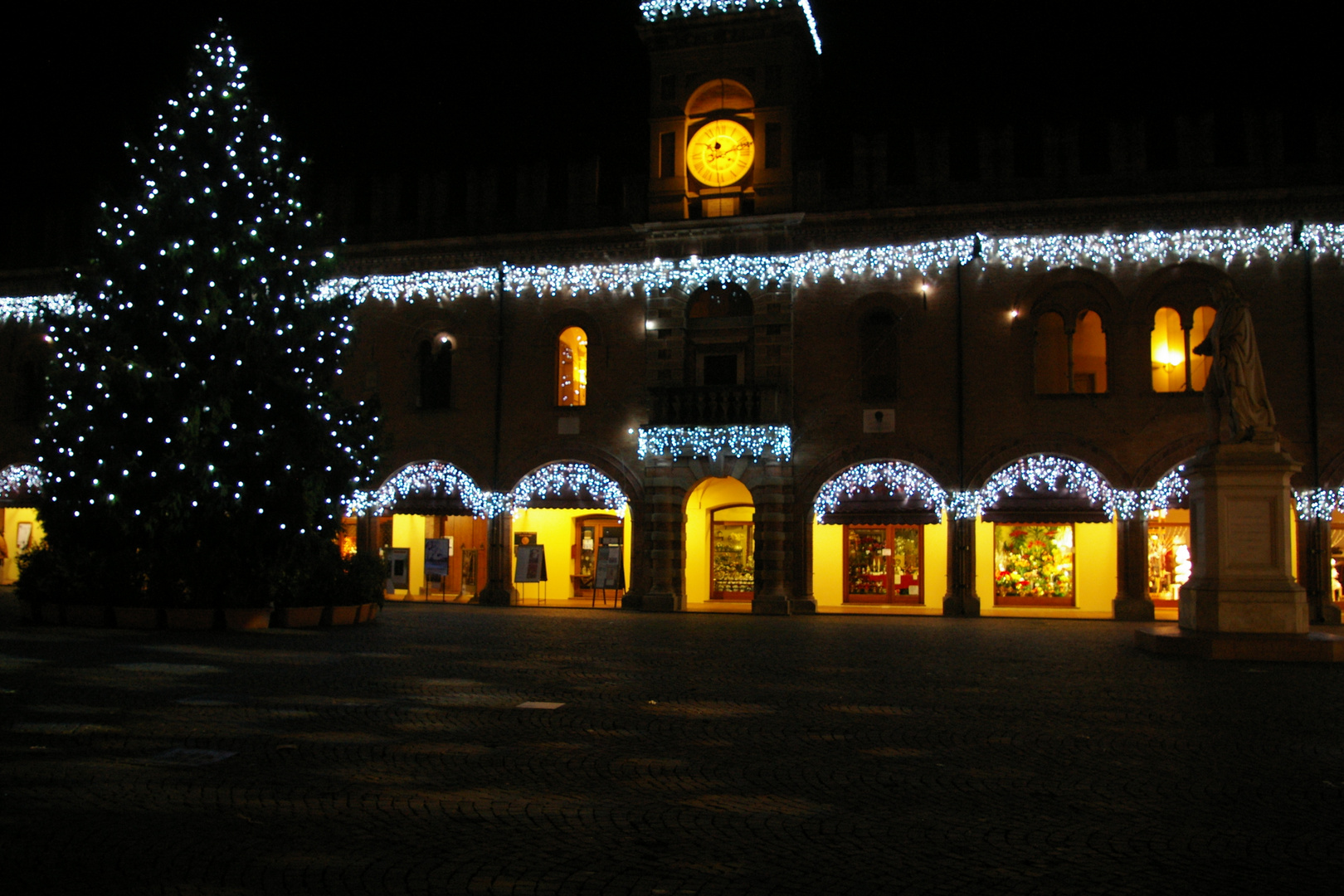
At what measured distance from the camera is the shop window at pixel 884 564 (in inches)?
985

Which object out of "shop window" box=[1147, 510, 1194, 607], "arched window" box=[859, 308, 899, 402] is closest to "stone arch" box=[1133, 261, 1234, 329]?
"shop window" box=[1147, 510, 1194, 607]

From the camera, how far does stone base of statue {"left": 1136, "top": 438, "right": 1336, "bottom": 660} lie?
1377cm

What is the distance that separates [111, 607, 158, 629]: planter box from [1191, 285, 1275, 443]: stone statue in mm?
15535

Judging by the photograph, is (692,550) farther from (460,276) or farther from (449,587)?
(460,276)

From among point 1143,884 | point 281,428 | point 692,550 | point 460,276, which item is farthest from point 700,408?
point 1143,884

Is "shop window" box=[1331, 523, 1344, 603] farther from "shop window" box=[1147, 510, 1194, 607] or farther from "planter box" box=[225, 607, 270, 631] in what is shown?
→ "planter box" box=[225, 607, 270, 631]

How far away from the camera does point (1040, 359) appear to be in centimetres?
2339

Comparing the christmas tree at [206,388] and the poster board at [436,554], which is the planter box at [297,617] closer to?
the christmas tree at [206,388]

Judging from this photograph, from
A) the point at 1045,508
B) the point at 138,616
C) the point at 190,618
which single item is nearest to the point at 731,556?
the point at 1045,508

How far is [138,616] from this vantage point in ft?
55.0

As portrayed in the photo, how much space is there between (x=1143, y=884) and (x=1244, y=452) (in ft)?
36.2

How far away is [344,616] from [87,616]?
12.6 feet

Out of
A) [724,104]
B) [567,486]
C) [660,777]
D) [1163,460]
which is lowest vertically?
[660,777]

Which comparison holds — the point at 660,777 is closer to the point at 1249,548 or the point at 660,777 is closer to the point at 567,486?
the point at 1249,548
